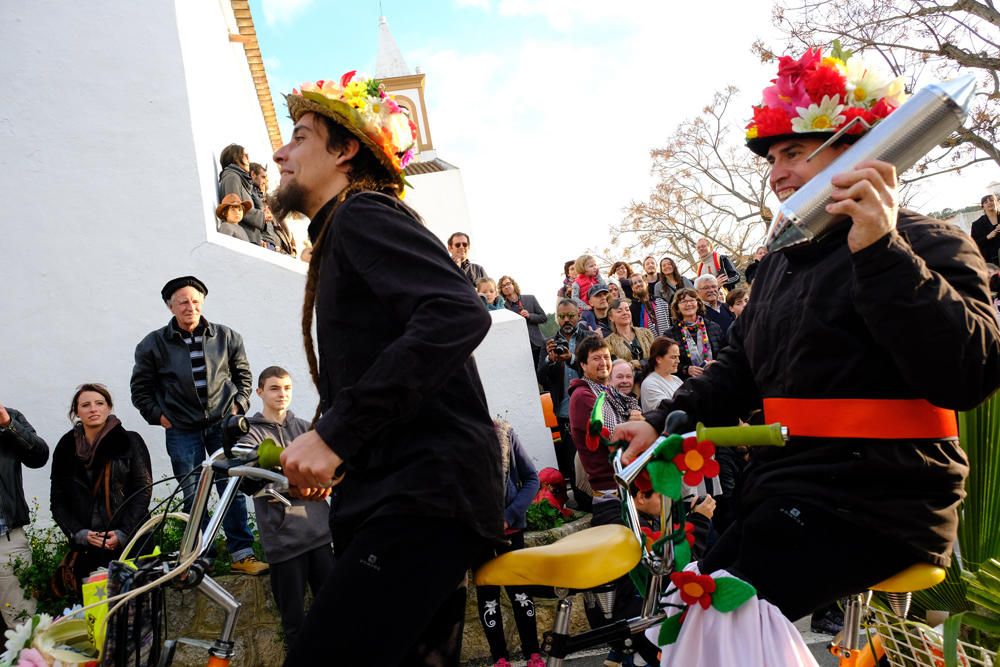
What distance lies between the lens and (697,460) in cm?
203

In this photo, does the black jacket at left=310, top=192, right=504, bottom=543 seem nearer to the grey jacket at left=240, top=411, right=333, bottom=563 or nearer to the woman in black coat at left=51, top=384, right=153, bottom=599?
the grey jacket at left=240, top=411, right=333, bottom=563

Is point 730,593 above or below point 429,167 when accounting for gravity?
below

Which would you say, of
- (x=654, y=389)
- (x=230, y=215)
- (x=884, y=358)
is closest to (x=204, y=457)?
(x=230, y=215)

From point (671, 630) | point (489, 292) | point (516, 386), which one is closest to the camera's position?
point (671, 630)

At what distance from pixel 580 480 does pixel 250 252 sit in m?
3.62

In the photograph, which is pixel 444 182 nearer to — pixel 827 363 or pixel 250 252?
pixel 250 252

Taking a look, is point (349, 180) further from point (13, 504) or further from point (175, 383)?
point (13, 504)

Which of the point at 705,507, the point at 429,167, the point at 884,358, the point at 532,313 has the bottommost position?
the point at 705,507

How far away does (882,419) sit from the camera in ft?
6.25

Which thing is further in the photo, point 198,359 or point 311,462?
point 198,359

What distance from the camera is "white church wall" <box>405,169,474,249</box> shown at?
21938 millimetres

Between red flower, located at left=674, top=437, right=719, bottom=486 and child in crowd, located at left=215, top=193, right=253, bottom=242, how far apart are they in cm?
→ 654

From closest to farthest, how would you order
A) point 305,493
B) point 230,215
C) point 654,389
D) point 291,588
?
point 305,493 < point 291,588 < point 654,389 < point 230,215

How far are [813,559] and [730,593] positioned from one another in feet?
0.71
